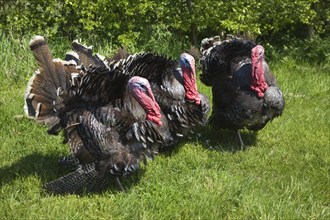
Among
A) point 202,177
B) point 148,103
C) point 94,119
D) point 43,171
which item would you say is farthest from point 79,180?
point 202,177

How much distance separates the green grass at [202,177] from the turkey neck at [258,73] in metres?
0.66

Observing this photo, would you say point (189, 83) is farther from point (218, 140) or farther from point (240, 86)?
point (218, 140)

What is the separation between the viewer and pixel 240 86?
4.63 meters

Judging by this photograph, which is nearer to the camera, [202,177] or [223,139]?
[202,177]

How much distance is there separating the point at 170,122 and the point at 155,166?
42 cm

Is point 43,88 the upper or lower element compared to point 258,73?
upper

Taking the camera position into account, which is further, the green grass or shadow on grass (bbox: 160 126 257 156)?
shadow on grass (bbox: 160 126 257 156)

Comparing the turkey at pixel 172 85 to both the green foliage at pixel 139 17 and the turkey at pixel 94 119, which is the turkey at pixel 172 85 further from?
the green foliage at pixel 139 17

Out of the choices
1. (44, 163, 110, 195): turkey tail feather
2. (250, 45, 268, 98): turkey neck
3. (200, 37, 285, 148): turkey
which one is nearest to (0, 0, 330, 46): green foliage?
(200, 37, 285, 148): turkey

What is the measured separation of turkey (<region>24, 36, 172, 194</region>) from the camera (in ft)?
12.2

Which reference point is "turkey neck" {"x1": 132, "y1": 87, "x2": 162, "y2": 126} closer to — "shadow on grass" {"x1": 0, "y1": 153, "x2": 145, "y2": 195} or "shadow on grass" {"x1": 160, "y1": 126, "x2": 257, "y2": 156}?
Result: "shadow on grass" {"x1": 0, "y1": 153, "x2": 145, "y2": 195}

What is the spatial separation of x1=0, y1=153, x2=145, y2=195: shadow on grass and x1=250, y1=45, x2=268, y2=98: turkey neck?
4.28ft

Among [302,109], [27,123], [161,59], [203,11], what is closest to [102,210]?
[161,59]

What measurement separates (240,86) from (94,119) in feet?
5.18
